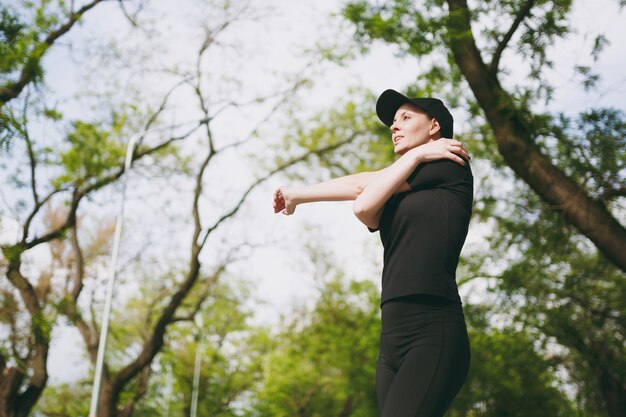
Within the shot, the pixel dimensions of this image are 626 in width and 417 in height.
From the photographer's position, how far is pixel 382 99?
208cm

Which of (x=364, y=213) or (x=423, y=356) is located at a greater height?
(x=364, y=213)

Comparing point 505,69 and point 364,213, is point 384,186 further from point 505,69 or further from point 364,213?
point 505,69

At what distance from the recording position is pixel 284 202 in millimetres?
1954

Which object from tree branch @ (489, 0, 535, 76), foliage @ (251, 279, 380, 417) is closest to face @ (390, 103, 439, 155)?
tree branch @ (489, 0, 535, 76)

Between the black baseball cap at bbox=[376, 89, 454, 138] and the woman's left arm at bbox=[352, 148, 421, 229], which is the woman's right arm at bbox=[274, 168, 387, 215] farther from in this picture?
the black baseball cap at bbox=[376, 89, 454, 138]

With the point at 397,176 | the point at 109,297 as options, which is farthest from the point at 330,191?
the point at 109,297

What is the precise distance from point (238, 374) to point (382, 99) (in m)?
32.8

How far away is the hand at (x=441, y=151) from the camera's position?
1784 mm

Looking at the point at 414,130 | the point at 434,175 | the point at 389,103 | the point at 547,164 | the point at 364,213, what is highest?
the point at 547,164

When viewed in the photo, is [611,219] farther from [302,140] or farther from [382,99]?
[302,140]

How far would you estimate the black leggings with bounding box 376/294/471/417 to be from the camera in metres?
1.59

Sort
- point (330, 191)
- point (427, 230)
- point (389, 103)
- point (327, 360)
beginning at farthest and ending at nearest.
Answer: point (327, 360)
point (389, 103)
point (330, 191)
point (427, 230)

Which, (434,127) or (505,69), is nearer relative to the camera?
(434,127)

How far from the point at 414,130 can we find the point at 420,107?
8cm
